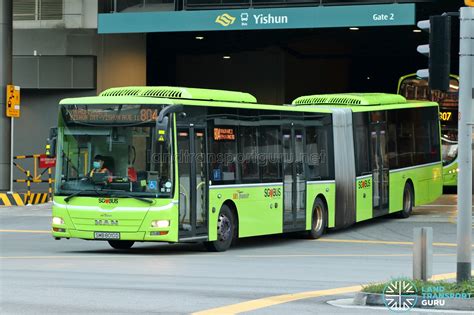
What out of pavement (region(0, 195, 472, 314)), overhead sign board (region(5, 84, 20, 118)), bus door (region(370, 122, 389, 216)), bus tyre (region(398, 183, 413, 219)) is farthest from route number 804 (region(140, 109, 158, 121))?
overhead sign board (region(5, 84, 20, 118))

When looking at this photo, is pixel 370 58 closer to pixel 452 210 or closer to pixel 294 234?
pixel 452 210

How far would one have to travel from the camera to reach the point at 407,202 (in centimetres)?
2998

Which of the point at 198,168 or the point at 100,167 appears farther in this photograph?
the point at 198,168

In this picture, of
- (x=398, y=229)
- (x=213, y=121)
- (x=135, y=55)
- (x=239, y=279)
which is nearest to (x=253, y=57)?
(x=135, y=55)

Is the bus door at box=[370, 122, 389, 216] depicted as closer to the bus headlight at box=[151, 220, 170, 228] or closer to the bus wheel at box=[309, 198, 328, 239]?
the bus wheel at box=[309, 198, 328, 239]

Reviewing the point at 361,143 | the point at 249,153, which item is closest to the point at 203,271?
the point at 249,153

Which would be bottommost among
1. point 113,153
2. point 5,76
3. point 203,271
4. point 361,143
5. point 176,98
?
point 203,271

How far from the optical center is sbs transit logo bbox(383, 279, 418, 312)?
41.2 feet

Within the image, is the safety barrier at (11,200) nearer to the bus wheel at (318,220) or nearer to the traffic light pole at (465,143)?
the bus wheel at (318,220)

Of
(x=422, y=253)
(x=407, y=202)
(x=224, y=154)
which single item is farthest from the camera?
(x=407, y=202)

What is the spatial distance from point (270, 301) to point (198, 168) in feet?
24.0

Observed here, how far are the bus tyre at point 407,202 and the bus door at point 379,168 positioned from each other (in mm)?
1712

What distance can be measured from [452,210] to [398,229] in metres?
6.47

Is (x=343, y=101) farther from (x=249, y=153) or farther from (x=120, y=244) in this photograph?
(x=120, y=244)
